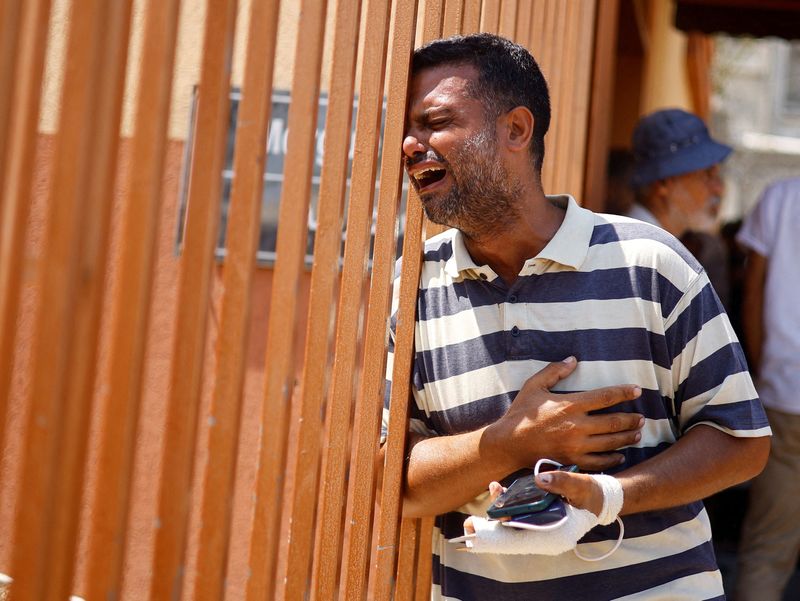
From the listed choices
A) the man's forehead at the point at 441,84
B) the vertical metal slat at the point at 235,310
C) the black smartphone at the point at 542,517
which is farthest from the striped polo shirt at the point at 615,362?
the vertical metal slat at the point at 235,310

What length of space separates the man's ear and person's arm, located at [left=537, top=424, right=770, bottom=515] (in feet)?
2.16

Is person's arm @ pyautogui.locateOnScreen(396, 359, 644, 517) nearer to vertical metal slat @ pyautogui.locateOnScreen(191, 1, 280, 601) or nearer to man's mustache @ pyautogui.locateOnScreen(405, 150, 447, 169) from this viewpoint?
man's mustache @ pyautogui.locateOnScreen(405, 150, 447, 169)

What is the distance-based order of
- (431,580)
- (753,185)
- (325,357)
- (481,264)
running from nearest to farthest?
(325,357), (481,264), (431,580), (753,185)

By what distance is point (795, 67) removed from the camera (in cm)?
2692

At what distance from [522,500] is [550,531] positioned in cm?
7

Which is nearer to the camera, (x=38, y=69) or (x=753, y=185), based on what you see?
(x=38, y=69)

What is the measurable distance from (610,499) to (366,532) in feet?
1.55

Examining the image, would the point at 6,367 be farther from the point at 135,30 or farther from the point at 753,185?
the point at 753,185

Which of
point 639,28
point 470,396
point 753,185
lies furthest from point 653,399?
point 753,185

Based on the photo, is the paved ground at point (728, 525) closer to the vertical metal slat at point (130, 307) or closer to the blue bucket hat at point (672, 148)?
the blue bucket hat at point (672, 148)

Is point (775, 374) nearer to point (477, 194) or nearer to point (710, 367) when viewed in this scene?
point (710, 367)

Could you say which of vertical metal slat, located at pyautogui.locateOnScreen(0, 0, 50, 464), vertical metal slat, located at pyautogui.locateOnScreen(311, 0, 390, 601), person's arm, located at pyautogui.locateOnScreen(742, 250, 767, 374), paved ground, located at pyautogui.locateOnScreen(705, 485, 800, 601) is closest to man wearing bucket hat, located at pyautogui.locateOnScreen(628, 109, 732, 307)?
person's arm, located at pyautogui.locateOnScreen(742, 250, 767, 374)

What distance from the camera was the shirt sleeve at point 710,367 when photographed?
5.42 ft

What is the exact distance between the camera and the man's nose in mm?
1773
